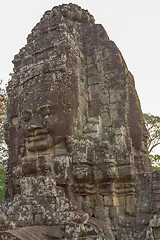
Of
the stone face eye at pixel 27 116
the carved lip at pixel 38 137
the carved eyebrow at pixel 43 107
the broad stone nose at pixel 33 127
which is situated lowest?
the carved lip at pixel 38 137

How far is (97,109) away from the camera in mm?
9008

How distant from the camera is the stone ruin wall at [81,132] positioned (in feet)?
24.0

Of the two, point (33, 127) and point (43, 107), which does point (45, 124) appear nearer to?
point (33, 127)

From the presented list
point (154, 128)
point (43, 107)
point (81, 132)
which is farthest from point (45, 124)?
point (154, 128)

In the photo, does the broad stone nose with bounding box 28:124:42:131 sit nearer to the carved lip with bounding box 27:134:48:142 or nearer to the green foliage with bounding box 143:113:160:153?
the carved lip with bounding box 27:134:48:142

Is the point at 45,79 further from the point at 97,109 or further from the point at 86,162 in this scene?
the point at 86,162

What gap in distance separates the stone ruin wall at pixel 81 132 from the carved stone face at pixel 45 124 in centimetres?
3

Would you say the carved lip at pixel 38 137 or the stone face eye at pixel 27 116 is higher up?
the stone face eye at pixel 27 116

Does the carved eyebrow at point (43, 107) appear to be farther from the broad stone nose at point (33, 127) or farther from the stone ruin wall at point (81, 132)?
the broad stone nose at point (33, 127)

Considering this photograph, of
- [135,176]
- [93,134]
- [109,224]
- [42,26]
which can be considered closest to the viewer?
[109,224]

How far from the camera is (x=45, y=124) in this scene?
7910mm

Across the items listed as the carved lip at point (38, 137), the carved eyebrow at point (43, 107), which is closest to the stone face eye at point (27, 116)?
the carved eyebrow at point (43, 107)

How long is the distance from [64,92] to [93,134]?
55.7 inches

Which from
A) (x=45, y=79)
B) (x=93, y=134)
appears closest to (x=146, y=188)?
(x=93, y=134)
